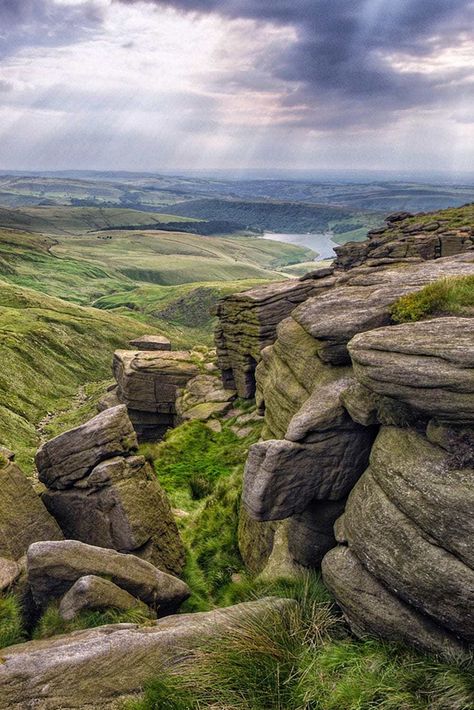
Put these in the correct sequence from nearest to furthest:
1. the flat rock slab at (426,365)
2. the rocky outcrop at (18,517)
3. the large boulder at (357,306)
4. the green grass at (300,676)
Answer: the green grass at (300,676)
the flat rock slab at (426,365)
the large boulder at (357,306)
the rocky outcrop at (18,517)

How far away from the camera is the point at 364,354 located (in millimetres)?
12625

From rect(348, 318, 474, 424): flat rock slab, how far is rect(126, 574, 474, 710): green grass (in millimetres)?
5235

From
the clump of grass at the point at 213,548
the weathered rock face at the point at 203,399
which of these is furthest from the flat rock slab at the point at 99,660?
the weathered rock face at the point at 203,399

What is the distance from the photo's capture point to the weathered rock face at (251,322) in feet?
130

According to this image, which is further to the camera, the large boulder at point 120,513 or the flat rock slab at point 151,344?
the flat rock slab at point 151,344

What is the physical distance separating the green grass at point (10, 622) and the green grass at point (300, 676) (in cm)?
460

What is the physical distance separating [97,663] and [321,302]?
13.0m

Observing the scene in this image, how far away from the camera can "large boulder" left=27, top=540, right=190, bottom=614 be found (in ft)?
45.9

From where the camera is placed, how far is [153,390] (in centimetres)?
4791

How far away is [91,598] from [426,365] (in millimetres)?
10613

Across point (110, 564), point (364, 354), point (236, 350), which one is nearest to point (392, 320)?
point (364, 354)

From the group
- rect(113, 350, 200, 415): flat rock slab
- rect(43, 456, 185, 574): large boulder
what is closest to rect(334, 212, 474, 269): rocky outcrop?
rect(113, 350, 200, 415): flat rock slab

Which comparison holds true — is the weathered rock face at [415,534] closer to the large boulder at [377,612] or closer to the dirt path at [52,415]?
the large boulder at [377,612]

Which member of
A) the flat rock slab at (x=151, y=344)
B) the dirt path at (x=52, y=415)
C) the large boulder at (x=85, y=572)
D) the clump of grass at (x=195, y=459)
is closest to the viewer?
the large boulder at (x=85, y=572)
